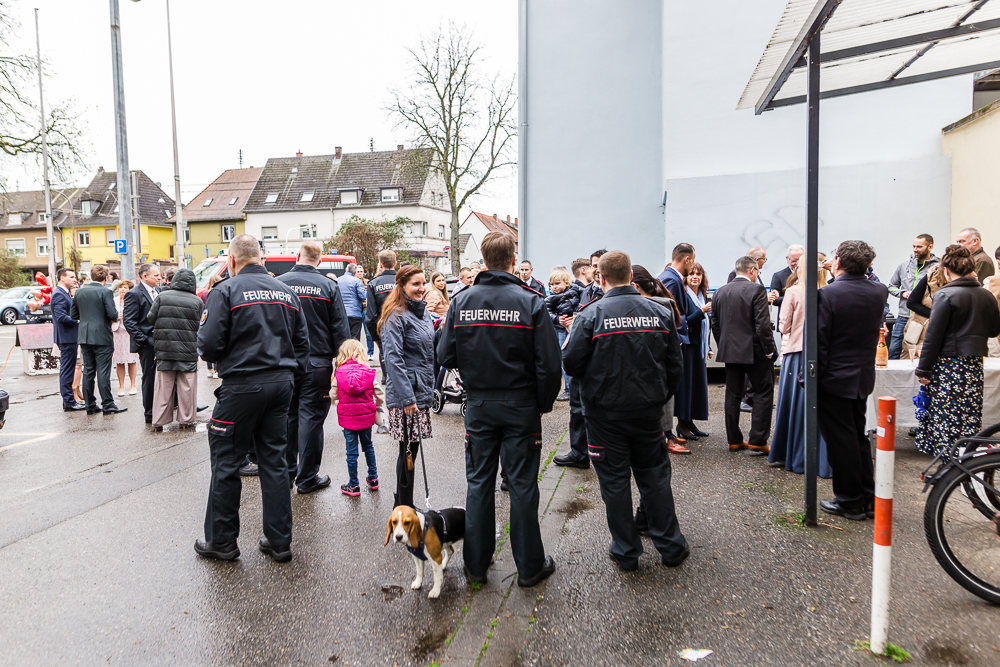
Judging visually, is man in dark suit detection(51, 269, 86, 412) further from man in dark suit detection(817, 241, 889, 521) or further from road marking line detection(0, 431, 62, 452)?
man in dark suit detection(817, 241, 889, 521)

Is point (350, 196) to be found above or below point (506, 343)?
above

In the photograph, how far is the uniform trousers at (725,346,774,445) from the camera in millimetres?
6449

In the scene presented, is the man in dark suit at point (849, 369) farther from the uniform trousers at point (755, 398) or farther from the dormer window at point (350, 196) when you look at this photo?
the dormer window at point (350, 196)

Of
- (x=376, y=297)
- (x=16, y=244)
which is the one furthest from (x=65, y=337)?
(x=16, y=244)

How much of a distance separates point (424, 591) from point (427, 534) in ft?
1.33

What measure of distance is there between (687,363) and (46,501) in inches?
235

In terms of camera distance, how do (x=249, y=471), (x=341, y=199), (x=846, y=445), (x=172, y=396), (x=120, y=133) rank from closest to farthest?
(x=846, y=445)
(x=249, y=471)
(x=172, y=396)
(x=120, y=133)
(x=341, y=199)

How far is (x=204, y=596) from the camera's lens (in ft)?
12.5

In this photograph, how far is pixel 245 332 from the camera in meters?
4.21

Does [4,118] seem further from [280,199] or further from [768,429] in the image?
[280,199]

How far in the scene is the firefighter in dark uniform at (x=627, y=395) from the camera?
3.84 m

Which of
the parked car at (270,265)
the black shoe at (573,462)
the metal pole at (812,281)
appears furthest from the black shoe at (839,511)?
the parked car at (270,265)

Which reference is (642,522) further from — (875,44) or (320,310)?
(875,44)

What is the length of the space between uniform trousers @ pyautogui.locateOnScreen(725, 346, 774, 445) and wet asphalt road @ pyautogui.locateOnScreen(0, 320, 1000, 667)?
2.09ft
